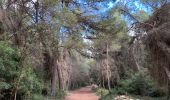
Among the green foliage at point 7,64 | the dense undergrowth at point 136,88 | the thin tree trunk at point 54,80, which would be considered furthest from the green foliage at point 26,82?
the dense undergrowth at point 136,88

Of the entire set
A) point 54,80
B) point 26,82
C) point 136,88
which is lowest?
point 136,88

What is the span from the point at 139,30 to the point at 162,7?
7.95ft

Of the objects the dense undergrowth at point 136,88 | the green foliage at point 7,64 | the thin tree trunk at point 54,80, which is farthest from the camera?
the dense undergrowth at point 136,88

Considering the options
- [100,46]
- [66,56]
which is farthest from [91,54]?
[66,56]

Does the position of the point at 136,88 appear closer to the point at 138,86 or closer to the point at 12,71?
the point at 138,86

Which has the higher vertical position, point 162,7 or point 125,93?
point 162,7

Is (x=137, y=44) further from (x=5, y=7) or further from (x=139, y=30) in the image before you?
(x=5, y=7)

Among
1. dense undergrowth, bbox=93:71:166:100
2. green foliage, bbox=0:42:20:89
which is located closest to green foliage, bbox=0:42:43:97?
green foliage, bbox=0:42:20:89

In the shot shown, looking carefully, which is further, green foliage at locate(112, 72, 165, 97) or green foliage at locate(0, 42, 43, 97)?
green foliage at locate(112, 72, 165, 97)

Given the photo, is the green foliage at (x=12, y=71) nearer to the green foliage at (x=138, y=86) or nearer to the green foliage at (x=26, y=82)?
the green foliage at (x=26, y=82)

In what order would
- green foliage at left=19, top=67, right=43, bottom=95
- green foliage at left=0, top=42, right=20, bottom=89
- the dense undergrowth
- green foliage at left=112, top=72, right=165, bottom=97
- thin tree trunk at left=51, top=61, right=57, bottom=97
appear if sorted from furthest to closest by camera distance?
1. green foliage at left=112, top=72, right=165, bottom=97
2. the dense undergrowth
3. thin tree trunk at left=51, top=61, right=57, bottom=97
4. green foliage at left=19, top=67, right=43, bottom=95
5. green foliage at left=0, top=42, right=20, bottom=89

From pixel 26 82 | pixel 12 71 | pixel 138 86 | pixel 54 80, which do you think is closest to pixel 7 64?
pixel 12 71

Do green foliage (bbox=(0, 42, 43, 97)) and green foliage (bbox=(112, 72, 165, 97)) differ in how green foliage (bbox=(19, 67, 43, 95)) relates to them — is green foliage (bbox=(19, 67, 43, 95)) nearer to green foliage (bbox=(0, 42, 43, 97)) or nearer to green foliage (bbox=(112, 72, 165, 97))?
green foliage (bbox=(0, 42, 43, 97))

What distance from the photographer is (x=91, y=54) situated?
29922 millimetres
